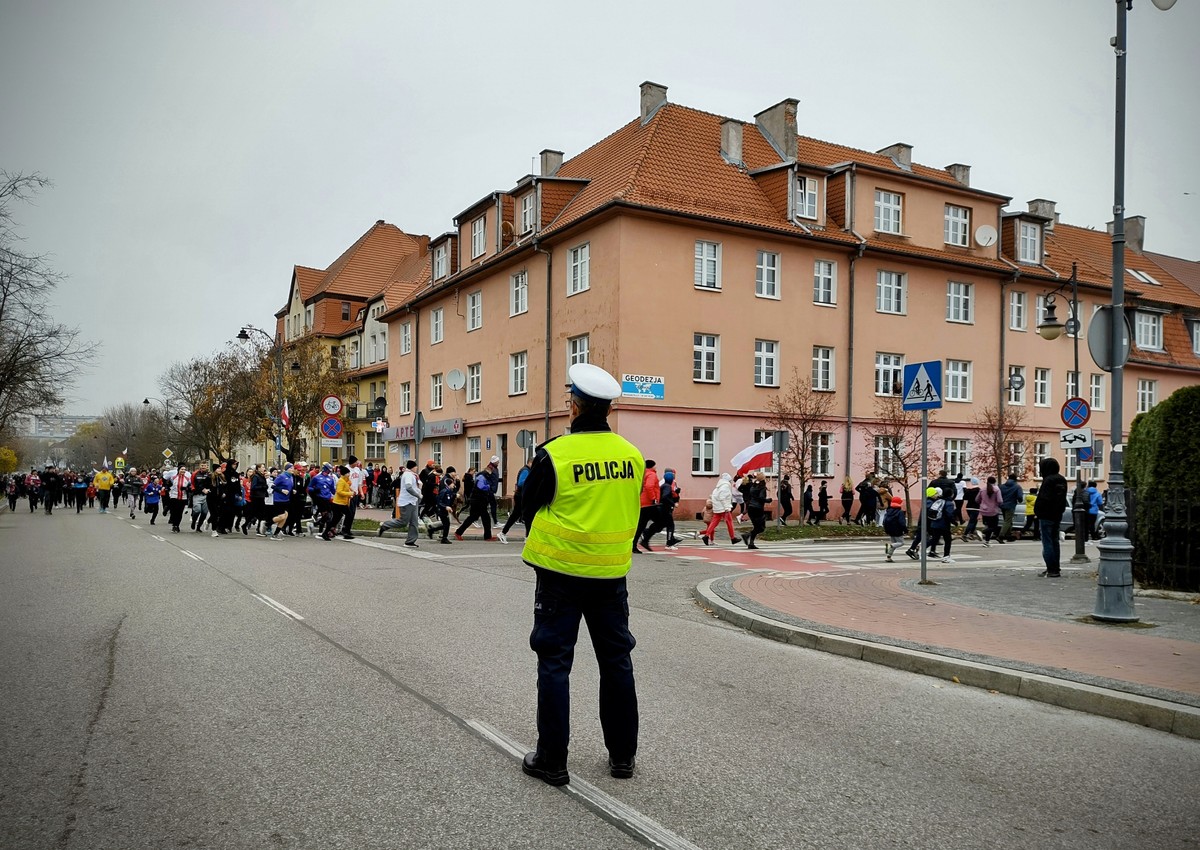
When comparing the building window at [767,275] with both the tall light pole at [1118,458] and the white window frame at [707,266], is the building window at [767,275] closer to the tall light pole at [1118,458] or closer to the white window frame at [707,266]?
the white window frame at [707,266]

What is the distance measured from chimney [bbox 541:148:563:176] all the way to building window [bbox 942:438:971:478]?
63.0ft

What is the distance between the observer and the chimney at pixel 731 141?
35.0 m

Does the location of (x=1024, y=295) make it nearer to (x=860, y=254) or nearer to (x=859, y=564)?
(x=860, y=254)

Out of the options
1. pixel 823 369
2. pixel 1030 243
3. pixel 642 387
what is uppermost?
pixel 1030 243

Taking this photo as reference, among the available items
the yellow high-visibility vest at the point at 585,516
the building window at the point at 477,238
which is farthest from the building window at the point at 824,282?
the yellow high-visibility vest at the point at 585,516

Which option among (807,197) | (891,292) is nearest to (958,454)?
(891,292)

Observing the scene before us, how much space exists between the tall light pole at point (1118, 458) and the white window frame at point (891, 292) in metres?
25.7

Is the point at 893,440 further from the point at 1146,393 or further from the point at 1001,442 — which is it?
the point at 1146,393

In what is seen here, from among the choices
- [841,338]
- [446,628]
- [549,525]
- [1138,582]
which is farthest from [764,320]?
[549,525]

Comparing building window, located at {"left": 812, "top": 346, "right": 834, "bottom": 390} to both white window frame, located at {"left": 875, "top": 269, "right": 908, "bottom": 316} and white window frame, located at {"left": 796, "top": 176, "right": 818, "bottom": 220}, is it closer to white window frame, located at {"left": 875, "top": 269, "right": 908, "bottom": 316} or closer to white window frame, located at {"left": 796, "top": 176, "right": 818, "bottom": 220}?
white window frame, located at {"left": 875, "top": 269, "right": 908, "bottom": 316}

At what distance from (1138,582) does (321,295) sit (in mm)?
61347

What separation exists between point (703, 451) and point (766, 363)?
4.01 metres

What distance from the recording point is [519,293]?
120 ft

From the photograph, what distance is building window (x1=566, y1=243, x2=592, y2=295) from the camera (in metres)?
32.1
